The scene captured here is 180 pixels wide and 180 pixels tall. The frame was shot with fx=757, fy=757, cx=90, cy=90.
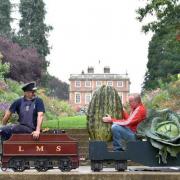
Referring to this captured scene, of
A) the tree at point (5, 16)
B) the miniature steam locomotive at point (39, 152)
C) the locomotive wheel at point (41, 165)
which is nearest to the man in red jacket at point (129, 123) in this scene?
the miniature steam locomotive at point (39, 152)

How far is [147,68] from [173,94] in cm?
6364

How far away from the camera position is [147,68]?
318ft

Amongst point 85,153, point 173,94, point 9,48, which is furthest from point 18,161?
point 9,48

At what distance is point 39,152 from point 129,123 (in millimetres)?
1510

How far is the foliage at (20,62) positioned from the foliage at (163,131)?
52.2 meters

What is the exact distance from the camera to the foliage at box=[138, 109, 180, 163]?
946 centimetres

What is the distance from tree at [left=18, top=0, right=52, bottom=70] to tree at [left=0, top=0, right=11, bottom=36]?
196 centimetres

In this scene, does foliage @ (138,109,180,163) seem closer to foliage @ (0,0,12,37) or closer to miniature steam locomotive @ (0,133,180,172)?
miniature steam locomotive @ (0,133,180,172)

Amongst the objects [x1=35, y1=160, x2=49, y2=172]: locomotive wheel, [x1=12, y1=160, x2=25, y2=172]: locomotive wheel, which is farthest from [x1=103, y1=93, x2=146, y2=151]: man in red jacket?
[x1=12, y1=160, x2=25, y2=172]: locomotive wheel

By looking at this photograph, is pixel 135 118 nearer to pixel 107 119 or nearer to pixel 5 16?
pixel 107 119

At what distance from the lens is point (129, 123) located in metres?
10.7

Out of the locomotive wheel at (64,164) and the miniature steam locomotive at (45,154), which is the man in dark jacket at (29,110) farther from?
the locomotive wheel at (64,164)

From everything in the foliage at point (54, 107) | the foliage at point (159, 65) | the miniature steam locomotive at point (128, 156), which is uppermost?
the foliage at point (159, 65)

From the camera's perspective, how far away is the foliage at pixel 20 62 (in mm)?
63125
